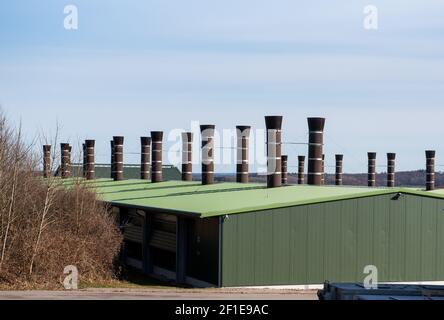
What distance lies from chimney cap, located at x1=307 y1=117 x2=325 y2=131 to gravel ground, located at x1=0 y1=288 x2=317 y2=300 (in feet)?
52.0

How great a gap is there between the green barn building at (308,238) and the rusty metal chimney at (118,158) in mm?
29469

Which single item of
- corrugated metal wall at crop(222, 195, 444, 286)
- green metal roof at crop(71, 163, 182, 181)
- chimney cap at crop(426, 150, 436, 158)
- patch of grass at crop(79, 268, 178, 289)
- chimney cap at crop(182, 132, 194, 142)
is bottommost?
patch of grass at crop(79, 268, 178, 289)

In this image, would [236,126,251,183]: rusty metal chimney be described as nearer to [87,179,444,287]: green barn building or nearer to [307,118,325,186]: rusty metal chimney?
[307,118,325,186]: rusty metal chimney

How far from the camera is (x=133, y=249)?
1720 inches

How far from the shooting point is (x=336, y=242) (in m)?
32.0

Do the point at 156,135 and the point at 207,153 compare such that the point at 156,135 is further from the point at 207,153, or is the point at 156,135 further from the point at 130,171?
the point at 130,171

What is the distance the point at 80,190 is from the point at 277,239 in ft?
36.3

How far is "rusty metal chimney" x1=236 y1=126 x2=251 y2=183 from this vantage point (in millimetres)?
51094

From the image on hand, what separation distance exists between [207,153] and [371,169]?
833 inches

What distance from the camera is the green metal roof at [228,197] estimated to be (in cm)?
3145

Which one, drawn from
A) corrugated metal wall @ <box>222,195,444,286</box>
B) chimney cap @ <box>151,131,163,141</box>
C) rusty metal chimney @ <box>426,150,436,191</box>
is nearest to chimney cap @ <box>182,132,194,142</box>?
chimney cap @ <box>151,131,163,141</box>

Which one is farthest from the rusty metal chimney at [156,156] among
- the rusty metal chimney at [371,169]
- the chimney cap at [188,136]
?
the rusty metal chimney at [371,169]

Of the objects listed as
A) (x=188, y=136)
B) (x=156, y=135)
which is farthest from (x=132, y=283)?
(x=156, y=135)
